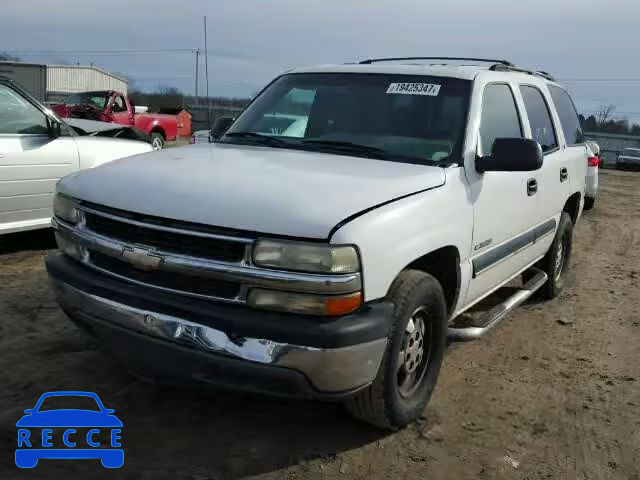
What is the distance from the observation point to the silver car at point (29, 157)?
19.3ft

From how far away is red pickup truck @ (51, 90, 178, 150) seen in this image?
18531 mm

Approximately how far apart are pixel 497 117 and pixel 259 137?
5.04 feet

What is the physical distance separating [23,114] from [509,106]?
4.33 m

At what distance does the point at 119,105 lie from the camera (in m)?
19.5

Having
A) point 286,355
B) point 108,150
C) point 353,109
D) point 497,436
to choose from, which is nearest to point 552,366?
point 497,436

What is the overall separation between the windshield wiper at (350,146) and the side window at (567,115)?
8.74ft

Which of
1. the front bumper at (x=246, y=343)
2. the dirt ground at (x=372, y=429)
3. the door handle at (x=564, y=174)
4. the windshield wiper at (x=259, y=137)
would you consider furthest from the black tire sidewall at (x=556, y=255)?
the front bumper at (x=246, y=343)

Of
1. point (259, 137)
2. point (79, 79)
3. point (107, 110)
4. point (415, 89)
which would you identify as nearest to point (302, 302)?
point (259, 137)

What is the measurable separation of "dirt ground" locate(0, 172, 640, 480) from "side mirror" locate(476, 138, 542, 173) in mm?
1334

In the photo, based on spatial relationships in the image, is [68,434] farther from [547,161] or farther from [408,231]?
[547,161]

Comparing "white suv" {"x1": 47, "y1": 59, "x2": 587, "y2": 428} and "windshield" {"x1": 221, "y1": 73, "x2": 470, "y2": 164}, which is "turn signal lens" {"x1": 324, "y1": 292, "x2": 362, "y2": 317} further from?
"windshield" {"x1": 221, "y1": 73, "x2": 470, "y2": 164}

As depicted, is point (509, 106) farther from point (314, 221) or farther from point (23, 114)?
point (23, 114)

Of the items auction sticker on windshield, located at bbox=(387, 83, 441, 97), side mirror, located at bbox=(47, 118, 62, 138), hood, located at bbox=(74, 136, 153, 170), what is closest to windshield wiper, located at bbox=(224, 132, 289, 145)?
auction sticker on windshield, located at bbox=(387, 83, 441, 97)

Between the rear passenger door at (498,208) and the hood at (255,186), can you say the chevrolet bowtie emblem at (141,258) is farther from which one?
the rear passenger door at (498,208)
